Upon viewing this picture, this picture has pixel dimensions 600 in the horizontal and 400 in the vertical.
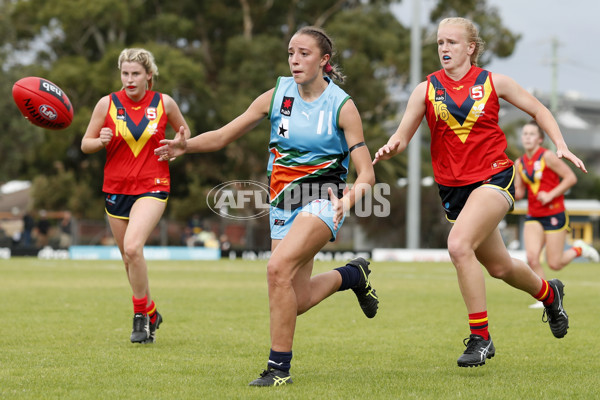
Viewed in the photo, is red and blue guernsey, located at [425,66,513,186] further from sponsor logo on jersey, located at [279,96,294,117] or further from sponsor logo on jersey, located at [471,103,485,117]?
sponsor logo on jersey, located at [279,96,294,117]

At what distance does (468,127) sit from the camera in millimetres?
6262

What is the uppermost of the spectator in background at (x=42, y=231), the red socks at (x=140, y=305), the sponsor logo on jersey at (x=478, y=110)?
the sponsor logo on jersey at (x=478, y=110)

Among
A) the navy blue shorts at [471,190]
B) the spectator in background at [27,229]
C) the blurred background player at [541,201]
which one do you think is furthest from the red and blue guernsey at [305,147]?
the spectator in background at [27,229]

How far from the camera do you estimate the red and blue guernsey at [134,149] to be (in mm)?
7895

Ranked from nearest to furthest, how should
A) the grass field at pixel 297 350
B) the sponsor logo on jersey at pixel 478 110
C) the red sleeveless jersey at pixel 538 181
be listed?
the grass field at pixel 297 350 → the sponsor logo on jersey at pixel 478 110 → the red sleeveless jersey at pixel 538 181

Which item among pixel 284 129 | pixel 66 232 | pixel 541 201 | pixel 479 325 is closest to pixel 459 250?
pixel 479 325

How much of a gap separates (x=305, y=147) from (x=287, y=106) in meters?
0.32

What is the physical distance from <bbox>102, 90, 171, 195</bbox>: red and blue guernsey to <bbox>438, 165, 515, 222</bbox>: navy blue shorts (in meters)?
2.77

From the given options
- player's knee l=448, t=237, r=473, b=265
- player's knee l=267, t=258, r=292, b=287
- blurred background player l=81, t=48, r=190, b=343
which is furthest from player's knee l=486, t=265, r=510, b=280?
blurred background player l=81, t=48, r=190, b=343

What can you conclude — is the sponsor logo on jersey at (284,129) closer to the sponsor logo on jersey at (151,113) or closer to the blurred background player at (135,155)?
the blurred background player at (135,155)

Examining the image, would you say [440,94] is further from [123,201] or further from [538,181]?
[538,181]

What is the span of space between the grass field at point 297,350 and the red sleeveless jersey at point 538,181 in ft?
4.42

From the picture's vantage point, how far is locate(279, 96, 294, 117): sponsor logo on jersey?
5809 millimetres

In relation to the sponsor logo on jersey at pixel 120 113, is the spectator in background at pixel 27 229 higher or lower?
lower
